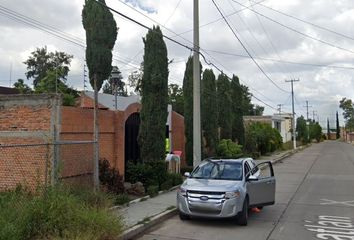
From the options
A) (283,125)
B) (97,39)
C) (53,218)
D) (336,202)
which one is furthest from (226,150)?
(283,125)

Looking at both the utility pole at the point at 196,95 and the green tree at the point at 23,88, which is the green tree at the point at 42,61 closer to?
the green tree at the point at 23,88

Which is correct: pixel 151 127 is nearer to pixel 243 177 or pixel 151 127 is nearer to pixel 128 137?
pixel 128 137

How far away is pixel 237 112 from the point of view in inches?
1505

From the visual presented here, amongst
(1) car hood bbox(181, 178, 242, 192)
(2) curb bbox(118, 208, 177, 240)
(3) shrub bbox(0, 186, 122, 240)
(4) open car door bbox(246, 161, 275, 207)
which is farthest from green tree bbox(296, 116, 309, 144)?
(3) shrub bbox(0, 186, 122, 240)

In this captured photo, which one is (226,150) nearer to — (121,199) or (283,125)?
(121,199)

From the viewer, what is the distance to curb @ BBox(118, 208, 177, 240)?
9.54 metres

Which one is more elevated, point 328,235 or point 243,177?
point 243,177

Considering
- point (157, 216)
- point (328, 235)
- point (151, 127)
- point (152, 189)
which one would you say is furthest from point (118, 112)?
point (328, 235)

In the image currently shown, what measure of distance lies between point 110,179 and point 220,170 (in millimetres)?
3689

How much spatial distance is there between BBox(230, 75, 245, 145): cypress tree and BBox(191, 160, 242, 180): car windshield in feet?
80.0

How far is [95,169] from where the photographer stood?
1304cm

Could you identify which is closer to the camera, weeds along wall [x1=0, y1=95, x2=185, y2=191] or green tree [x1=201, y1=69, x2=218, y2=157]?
weeds along wall [x1=0, y1=95, x2=185, y2=191]

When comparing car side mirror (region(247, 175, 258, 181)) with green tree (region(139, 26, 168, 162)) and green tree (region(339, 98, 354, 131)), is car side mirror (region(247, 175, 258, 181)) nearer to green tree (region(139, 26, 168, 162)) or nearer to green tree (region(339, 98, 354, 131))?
green tree (region(139, 26, 168, 162))

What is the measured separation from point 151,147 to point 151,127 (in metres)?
0.79
